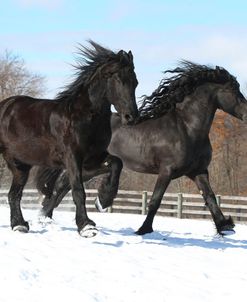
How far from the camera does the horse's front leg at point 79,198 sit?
6535mm

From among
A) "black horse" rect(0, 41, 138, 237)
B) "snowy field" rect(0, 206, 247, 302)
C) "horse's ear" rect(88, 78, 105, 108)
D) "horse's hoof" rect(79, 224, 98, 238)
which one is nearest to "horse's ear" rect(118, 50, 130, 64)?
"black horse" rect(0, 41, 138, 237)

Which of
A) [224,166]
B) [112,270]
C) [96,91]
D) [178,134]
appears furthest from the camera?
[224,166]

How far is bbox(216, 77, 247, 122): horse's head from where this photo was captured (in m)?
9.59

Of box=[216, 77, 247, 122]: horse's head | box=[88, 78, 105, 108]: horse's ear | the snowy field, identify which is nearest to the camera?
the snowy field

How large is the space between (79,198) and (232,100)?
3810mm

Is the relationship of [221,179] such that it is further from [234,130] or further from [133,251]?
[133,251]

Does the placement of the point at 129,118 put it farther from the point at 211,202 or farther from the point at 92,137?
the point at 211,202

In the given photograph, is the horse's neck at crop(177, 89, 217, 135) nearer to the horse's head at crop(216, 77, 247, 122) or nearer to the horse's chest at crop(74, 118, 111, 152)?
the horse's head at crop(216, 77, 247, 122)

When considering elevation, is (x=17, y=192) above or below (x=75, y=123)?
below

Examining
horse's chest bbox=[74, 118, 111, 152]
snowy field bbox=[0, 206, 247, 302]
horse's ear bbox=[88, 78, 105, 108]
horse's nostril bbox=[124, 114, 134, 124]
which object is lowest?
snowy field bbox=[0, 206, 247, 302]

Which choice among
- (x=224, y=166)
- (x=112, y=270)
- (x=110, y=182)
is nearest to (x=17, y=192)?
(x=110, y=182)

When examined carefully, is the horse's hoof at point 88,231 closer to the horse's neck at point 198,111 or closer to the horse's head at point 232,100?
the horse's neck at point 198,111

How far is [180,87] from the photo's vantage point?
9.89m

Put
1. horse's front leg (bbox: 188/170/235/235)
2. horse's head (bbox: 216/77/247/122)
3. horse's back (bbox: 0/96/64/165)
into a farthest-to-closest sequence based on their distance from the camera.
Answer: horse's head (bbox: 216/77/247/122) < horse's front leg (bbox: 188/170/235/235) < horse's back (bbox: 0/96/64/165)
